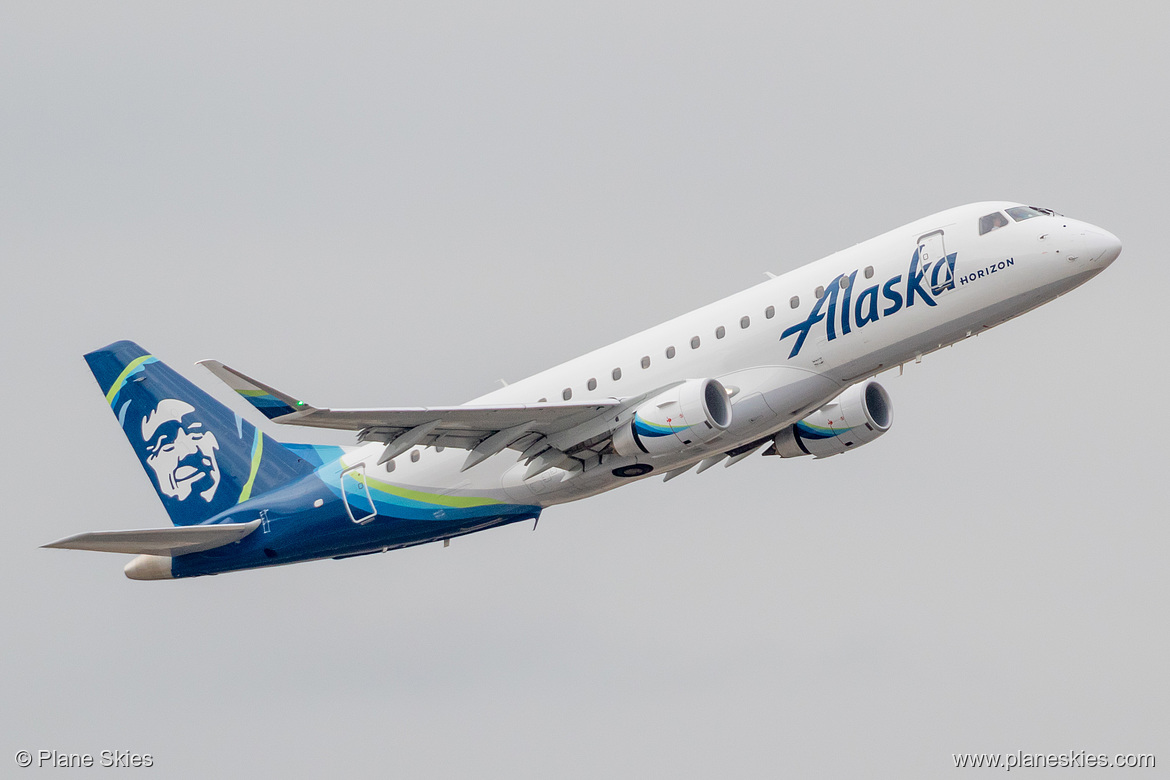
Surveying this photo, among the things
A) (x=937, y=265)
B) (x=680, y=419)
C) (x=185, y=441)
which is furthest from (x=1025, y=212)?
(x=185, y=441)

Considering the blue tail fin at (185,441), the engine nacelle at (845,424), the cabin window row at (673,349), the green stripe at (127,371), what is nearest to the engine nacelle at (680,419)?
the cabin window row at (673,349)

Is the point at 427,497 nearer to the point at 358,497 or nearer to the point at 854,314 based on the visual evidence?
the point at 358,497

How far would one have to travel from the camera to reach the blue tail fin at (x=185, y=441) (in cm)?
4788

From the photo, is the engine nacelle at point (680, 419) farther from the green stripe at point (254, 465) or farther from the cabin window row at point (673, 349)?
the green stripe at point (254, 465)

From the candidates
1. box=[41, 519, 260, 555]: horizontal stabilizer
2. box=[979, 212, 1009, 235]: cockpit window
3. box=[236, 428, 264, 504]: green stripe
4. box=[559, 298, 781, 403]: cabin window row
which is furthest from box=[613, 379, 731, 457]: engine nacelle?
box=[236, 428, 264, 504]: green stripe

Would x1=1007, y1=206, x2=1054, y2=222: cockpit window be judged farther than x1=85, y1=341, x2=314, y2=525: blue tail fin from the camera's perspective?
No

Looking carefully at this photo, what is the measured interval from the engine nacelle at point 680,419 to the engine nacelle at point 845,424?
5.60 m

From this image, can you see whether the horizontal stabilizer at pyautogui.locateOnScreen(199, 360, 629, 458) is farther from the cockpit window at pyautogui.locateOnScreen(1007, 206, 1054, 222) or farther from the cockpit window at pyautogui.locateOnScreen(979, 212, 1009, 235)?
the cockpit window at pyautogui.locateOnScreen(1007, 206, 1054, 222)

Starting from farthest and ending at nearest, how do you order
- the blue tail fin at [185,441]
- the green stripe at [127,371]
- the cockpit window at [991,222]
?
the green stripe at [127,371] < the blue tail fin at [185,441] < the cockpit window at [991,222]

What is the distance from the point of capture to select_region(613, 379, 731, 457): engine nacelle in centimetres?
3947

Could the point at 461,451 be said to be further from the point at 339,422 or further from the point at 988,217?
the point at 988,217

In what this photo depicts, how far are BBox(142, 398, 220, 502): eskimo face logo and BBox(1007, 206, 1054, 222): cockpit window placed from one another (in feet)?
78.5

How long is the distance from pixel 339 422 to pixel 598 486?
7906mm

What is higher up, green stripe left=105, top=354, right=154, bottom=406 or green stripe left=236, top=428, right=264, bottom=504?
green stripe left=105, top=354, right=154, bottom=406
